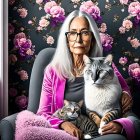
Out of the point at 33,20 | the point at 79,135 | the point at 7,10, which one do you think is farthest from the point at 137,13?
the point at 79,135

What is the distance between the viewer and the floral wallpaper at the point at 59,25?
8.33ft

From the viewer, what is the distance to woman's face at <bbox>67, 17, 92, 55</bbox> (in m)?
2.11

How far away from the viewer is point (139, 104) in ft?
8.61

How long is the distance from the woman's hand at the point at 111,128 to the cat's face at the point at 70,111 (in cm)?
18

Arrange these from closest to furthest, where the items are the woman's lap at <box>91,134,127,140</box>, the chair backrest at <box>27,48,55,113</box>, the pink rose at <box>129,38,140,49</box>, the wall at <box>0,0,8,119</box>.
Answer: the woman's lap at <box>91,134,127,140</box> < the chair backrest at <box>27,48,55,113</box> < the wall at <box>0,0,8,119</box> < the pink rose at <box>129,38,140,49</box>

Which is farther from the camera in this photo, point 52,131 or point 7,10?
point 7,10

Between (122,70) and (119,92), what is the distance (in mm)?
622

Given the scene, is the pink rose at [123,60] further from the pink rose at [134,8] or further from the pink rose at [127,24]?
the pink rose at [134,8]

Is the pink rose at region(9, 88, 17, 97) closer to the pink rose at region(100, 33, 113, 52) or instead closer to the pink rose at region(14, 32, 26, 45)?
the pink rose at region(14, 32, 26, 45)

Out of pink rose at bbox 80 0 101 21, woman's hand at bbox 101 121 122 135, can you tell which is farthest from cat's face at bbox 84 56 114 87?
pink rose at bbox 80 0 101 21

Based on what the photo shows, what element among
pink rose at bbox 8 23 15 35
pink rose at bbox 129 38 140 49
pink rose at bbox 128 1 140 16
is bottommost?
pink rose at bbox 129 38 140 49

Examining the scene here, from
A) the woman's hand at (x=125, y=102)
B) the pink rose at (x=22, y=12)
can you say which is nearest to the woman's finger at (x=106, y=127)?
the woman's hand at (x=125, y=102)

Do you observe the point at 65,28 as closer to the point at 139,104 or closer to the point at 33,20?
the point at 33,20

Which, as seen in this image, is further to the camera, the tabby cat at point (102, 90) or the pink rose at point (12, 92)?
the pink rose at point (12, 92)
